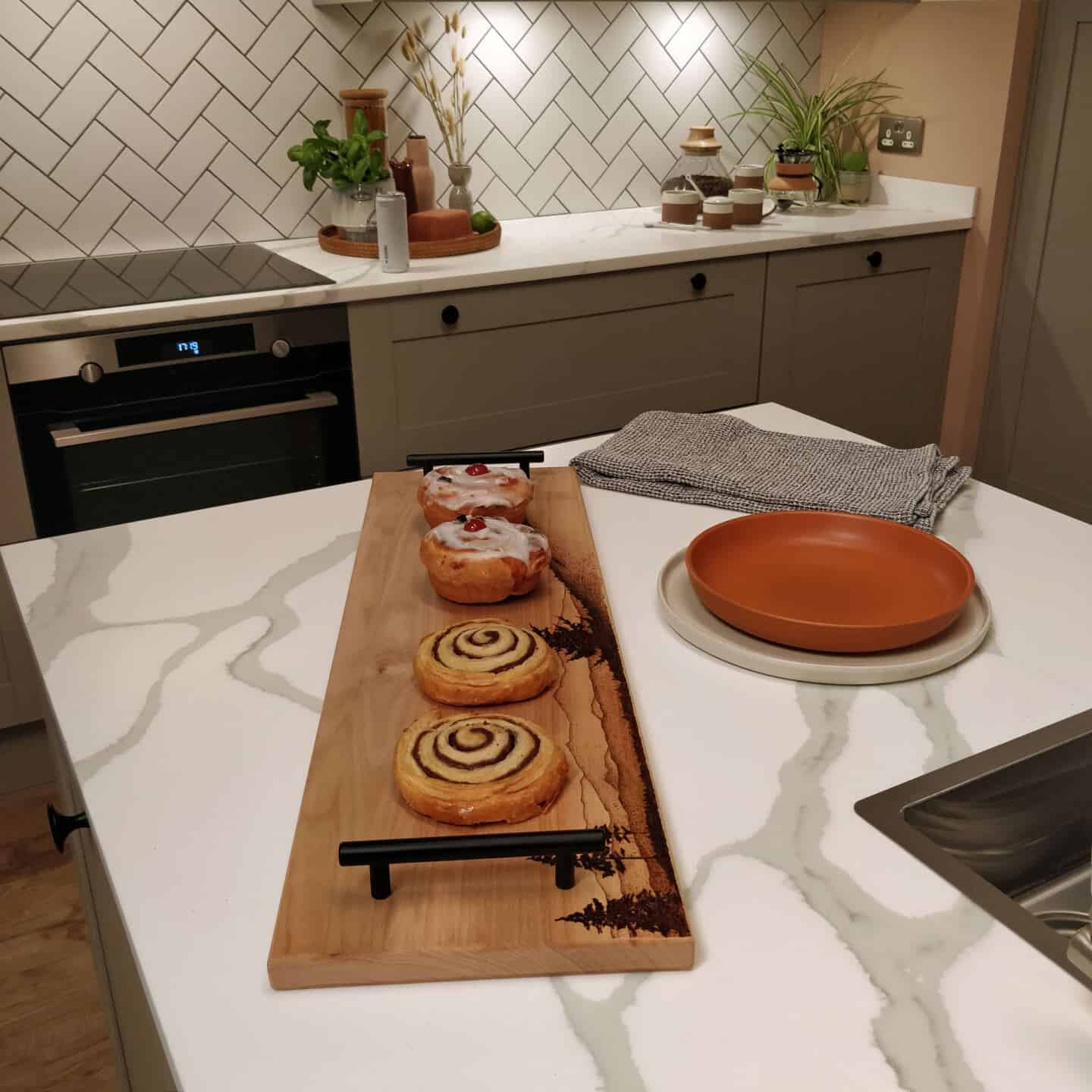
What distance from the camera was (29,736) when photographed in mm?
2488

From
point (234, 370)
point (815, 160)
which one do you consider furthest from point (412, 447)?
point (815, 160)

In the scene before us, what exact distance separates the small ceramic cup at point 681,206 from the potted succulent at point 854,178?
59 cm

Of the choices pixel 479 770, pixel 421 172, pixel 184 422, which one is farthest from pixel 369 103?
pixel 479 770

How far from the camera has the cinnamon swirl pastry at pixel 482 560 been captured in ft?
3.46

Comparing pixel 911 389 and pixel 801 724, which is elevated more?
pixel 801 724

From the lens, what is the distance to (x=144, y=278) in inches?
97.4

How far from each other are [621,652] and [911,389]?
247cm

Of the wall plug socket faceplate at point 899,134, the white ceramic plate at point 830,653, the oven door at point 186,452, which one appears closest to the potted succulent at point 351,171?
the oven door at point 186,452

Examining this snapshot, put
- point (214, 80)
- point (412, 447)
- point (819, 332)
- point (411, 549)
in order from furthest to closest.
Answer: point (819, 332), point (214, 80), point (412, 447), point (411, 549)

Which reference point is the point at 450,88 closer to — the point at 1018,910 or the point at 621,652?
the point at 621,652

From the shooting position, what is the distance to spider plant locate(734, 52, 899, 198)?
334 centimetres

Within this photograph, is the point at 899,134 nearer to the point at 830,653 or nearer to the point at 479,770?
the point at 830,653

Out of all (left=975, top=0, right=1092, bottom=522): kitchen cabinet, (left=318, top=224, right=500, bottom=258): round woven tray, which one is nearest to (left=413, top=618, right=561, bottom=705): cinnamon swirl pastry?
(left=318, top=224, right=500, bottom=258): round woven tray

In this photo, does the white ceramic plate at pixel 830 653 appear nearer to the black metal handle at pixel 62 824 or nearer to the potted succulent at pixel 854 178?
the black metal handle at pixel 62 824
